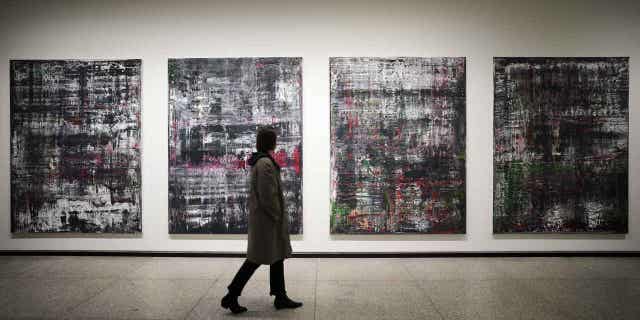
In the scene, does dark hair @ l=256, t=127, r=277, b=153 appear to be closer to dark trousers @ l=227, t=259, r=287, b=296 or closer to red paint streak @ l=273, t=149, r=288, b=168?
dark trousers @ l=227, t=259, r=287, b=296

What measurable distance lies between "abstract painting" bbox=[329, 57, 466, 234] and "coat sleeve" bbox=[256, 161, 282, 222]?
1.76m

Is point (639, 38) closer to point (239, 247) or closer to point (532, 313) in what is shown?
point (532, 313)

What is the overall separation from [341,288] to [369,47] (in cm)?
276

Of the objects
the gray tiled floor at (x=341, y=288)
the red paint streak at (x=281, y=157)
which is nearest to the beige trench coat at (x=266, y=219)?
the gray tiled floor at (x=341, y=288)

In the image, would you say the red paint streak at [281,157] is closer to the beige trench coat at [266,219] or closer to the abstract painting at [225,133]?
the abstract painting at [225,133]

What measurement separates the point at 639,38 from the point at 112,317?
20.5 feet

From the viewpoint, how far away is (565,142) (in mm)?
4660

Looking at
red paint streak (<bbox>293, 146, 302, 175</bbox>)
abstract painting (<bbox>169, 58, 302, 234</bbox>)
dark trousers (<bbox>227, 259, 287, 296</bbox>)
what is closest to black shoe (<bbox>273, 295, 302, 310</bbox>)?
dark trousers (<bbox>227, 259, 287, 296</bbox>)

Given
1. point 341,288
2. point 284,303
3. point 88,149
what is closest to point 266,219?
point 284,303

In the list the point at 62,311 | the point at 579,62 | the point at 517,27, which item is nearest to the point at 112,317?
the point at 62,311

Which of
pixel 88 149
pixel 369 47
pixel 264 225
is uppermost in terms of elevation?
pixel 369 47

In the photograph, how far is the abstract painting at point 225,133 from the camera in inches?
184

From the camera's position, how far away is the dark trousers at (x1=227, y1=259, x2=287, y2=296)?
3.03 meters

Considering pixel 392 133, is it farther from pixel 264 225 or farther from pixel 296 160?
pixel 264 225
